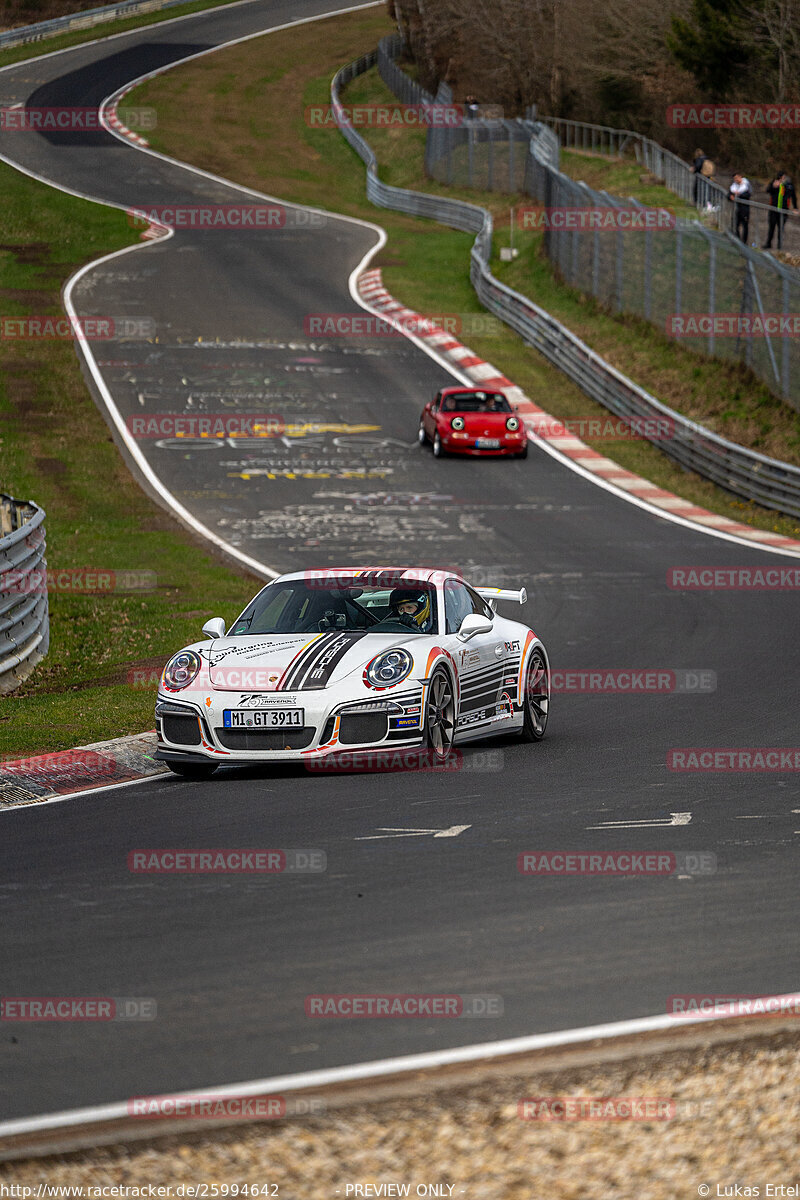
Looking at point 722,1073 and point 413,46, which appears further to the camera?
point 413,46

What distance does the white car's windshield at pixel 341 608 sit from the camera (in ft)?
37.3

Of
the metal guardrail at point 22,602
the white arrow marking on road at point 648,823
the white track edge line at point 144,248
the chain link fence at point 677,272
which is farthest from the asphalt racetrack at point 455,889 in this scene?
the chain link fence at point 677,272

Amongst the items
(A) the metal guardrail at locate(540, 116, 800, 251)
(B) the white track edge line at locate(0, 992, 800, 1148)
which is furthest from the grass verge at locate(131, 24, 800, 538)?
(B) the white track edge line at locate(0, 992, 800, 1148)

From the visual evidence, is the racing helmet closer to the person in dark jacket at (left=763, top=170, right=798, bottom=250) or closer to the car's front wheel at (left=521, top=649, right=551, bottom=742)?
the car's front wheel at (left=521, top=649, right=551, bottom=742)

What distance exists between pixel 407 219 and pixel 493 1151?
54.3 m

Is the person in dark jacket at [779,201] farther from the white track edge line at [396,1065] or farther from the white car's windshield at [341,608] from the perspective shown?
the white track edge line at [396,1065]

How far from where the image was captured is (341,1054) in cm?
532

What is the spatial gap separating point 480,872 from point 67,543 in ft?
55.1

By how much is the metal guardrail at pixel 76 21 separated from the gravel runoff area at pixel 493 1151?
270ft

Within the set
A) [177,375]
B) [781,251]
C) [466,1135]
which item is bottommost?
[177,375]

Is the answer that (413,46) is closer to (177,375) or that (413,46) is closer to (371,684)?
(177,375)

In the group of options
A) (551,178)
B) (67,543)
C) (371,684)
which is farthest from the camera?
(551,178)

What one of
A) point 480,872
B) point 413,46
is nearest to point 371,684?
point 480,872

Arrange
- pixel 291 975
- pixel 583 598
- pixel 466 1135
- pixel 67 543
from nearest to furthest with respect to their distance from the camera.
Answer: pixel 466 1135, pixel 291 975, pixel 583 598, pixel 67 543
